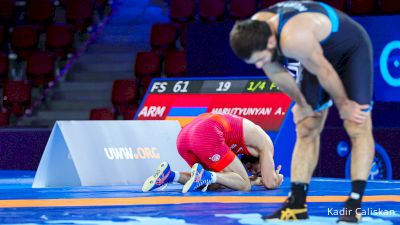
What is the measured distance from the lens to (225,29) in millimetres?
9883

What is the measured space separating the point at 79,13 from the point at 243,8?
2.89 m

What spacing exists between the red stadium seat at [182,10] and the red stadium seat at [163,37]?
337 mm

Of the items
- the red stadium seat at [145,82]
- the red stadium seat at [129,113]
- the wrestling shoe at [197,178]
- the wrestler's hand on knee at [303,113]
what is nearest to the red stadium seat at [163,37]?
the red stadium seat at [145,82]

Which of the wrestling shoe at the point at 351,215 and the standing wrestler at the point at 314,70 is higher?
the standing wrestler at the point at 314,70

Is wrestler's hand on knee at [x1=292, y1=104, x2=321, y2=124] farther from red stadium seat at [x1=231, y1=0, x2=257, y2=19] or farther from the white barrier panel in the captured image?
red stadium seat at [x1=231, y1=0, x2=257, y2=19]

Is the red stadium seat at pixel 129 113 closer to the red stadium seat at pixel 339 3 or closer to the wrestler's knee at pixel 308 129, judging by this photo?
Answer: the red stadium seat at pixel 339 3

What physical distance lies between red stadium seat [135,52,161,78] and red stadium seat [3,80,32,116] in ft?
5.23

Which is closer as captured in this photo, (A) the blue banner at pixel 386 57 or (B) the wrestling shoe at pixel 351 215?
(B) the wrestling shoe at pixel 351 215

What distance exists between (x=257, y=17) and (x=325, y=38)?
0.36 meters

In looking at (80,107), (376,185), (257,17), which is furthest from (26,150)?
(257,17)

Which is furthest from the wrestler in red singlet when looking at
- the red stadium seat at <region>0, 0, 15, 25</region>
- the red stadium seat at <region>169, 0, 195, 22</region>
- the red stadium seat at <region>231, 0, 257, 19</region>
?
the red stadium seat at <region>0, 0, 15, 25</region>

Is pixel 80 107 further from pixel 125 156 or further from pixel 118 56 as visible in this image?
pixel 125 156

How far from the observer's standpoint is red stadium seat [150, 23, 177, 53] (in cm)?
1295

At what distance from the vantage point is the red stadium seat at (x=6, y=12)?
14117mm
